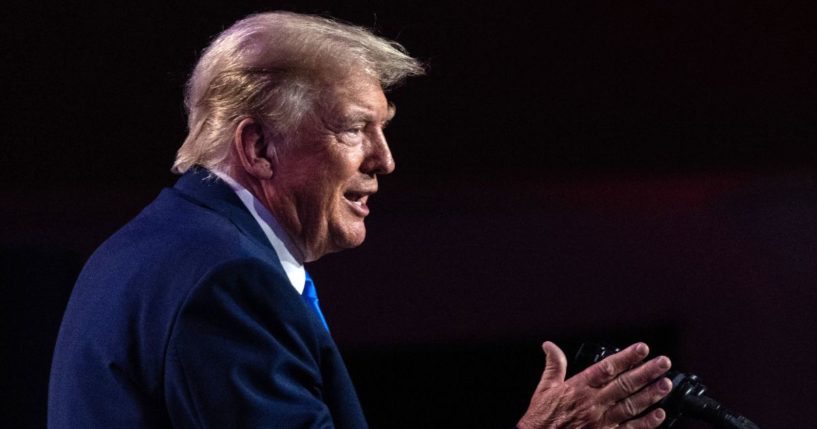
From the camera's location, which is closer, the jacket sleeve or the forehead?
the jacket sleeve

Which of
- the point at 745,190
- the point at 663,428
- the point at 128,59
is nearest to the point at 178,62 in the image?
the point at 128,59

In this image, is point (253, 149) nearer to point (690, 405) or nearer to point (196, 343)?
point (196, 343)

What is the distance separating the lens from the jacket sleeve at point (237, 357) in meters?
1.11

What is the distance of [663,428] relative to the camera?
133cm

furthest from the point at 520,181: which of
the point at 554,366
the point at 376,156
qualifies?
the point at 554,366

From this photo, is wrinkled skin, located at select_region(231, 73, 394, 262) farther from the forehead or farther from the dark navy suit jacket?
the dark navy suit jacket

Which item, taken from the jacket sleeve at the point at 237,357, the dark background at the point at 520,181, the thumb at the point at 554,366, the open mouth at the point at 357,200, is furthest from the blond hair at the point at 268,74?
the dark background at the point at 520,181

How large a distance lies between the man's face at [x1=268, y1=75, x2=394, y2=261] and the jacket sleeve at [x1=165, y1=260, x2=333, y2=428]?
0.79 ft

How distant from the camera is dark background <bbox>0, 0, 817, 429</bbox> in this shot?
7.97ft

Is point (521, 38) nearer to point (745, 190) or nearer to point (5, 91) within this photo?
point (745, 190)

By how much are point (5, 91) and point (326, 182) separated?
1.34m

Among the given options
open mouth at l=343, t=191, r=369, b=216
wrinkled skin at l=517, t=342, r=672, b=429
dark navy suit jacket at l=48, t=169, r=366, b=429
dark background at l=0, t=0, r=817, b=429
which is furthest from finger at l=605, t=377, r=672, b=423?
dark background at l=0, t=0, r=817, b=429

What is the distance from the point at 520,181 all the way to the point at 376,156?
1.15 m

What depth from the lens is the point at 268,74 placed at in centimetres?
138
